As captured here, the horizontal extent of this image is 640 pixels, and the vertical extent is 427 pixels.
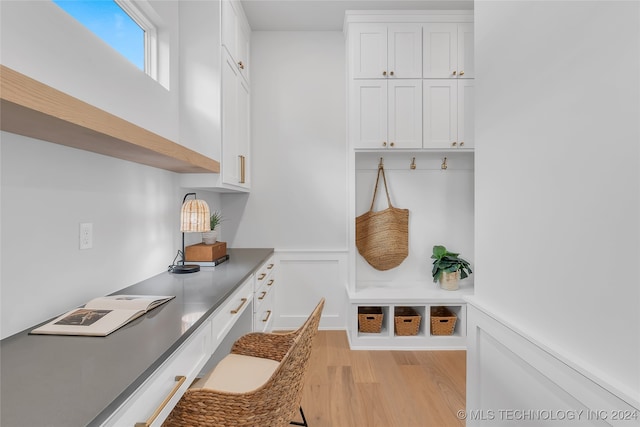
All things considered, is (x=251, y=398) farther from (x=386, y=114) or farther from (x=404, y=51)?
(x=404, y=51)

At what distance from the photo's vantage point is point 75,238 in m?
1.28

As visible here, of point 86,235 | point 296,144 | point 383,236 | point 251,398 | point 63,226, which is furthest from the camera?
point 296,144

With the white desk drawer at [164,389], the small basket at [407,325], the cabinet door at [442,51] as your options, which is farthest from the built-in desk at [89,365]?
the cabinet door at [442,51]

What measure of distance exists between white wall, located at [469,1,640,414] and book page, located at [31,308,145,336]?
51.2 inches

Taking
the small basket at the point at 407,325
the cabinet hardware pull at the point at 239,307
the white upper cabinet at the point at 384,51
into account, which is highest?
the white upper cabinet at the point at 384,51

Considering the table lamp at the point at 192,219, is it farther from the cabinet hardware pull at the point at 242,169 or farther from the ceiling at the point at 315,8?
the ceiling at the point at 315,8

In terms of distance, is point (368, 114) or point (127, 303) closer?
point (127, 303)

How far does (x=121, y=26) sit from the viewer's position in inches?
64.8

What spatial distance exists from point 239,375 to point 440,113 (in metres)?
2.51

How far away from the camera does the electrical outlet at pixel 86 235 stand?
4.29 feet

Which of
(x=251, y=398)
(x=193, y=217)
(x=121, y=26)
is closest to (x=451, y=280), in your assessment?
(x=193, y=217)

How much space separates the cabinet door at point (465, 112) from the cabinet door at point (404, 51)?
39cm

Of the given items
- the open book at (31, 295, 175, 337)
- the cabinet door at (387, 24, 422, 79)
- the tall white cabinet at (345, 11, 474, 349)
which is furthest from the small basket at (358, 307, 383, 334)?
the cabinet door at (387, 24, 422, 79)

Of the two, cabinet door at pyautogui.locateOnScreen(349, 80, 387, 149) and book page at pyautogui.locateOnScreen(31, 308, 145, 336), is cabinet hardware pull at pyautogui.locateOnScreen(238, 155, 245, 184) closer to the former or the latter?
Result: cabinet door at pyautogui.locateOnScreen(349, 80, 387, 149)
